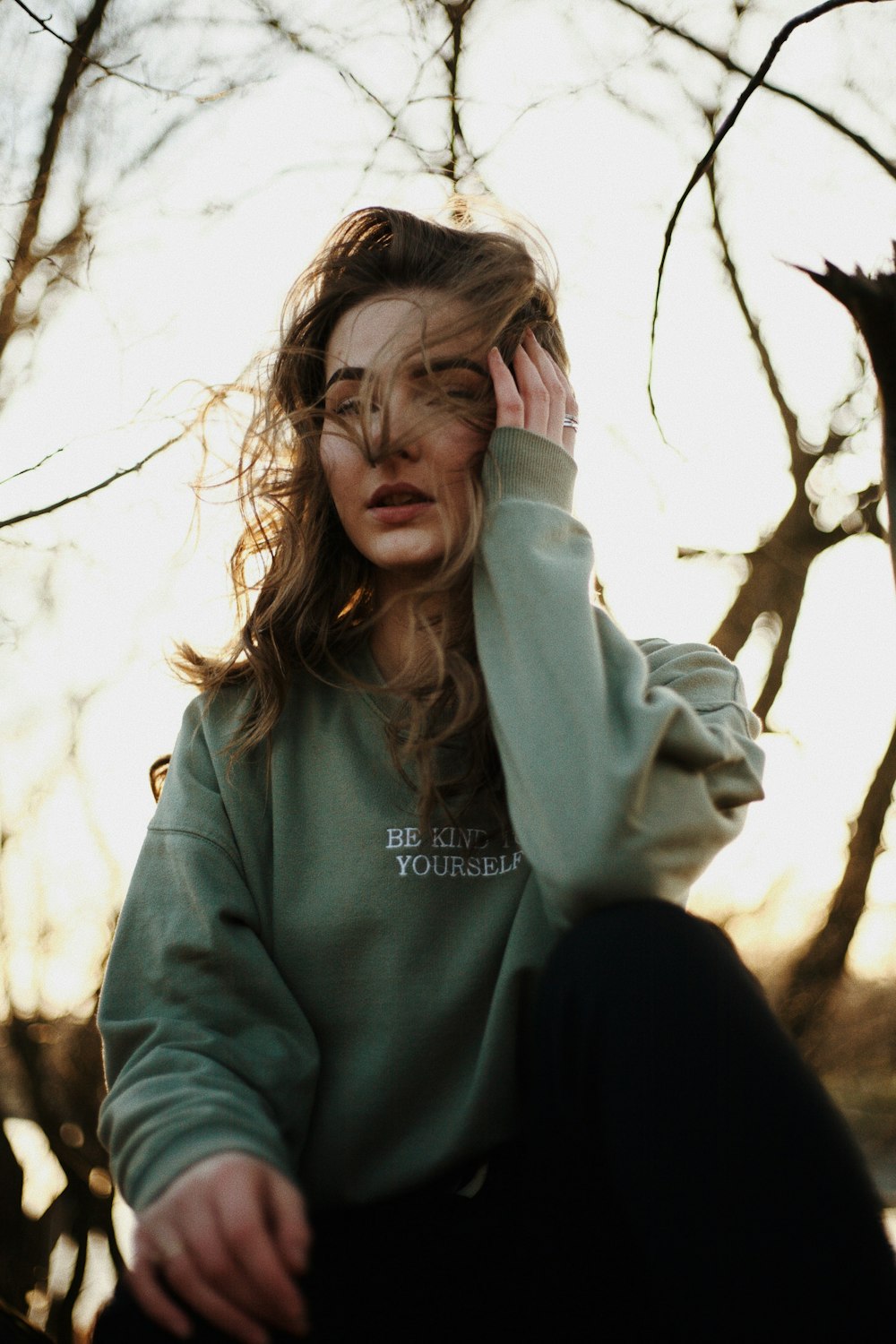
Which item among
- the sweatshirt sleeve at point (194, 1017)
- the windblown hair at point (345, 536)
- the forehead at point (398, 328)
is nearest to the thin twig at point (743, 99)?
the windblown hair at point (345, 536)

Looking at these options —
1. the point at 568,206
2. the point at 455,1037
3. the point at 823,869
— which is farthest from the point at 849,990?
the point at 568,206

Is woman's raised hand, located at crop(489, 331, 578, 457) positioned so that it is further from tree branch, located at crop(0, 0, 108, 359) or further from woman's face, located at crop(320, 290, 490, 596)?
tree branch, located at crop(0, 0, 108, 359)

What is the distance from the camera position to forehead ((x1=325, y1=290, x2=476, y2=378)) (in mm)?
1349

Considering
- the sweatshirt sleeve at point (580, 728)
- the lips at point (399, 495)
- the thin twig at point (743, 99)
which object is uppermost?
the thin twig at point (743, 99)

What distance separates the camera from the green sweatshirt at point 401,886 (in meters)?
1.00

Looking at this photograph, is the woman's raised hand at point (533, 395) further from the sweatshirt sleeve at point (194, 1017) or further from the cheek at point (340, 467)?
the sweatshirt sleeve at point (194, 1017)

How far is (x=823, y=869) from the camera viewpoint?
8.10 feet

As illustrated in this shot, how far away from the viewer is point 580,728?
1.04 m

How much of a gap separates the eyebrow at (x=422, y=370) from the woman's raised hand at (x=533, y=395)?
0.08ft

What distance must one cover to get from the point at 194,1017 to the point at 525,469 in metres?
→ 0.69

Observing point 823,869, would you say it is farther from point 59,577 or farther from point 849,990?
point 59,577

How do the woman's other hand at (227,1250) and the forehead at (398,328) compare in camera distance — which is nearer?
the woman's other hand at (227,1250)

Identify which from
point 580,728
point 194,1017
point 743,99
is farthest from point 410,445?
point 194,1017

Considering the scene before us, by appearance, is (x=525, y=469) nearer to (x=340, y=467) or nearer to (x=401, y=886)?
(x=340, y=467)
